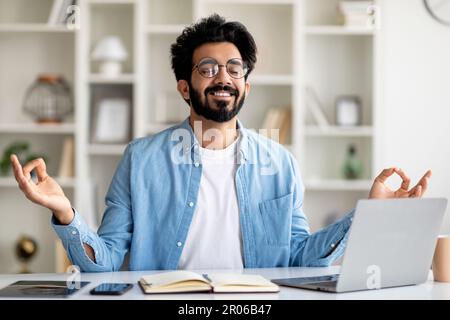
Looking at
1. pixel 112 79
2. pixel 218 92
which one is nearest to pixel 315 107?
pixel 112 79

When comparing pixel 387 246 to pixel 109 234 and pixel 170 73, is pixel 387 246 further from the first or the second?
pixel 170 73

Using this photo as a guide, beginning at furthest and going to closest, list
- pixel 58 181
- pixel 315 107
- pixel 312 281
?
pixel 315 107
pixel 58 181
pixel 312 281

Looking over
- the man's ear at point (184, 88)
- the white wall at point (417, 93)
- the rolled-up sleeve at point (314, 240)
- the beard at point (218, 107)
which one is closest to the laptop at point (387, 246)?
the rolled-up sleeve at point (314, 240)

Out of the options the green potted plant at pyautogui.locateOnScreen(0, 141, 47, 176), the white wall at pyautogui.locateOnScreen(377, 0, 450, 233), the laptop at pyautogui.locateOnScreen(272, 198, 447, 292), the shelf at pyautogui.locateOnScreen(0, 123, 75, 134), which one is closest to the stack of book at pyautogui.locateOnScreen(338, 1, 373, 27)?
the white wall at pyautogui.locateOnScreen(377, 0, 450, 233)

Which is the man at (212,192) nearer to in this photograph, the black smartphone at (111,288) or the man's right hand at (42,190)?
the man's right hand at (42,190)

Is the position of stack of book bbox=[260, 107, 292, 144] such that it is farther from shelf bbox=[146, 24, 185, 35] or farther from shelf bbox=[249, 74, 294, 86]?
shelf bbox=[146, 24, 185, 35]

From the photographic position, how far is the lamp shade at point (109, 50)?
150 inches

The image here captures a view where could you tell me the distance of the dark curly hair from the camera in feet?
7.38

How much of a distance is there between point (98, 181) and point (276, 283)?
8.28 ft

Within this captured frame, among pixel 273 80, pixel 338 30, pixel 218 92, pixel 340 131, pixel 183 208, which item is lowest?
pixel 183 208

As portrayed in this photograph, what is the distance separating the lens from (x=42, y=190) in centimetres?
175

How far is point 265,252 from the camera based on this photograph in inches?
81.9

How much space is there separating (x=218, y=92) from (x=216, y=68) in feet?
0.26

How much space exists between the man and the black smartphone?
0.44 metres
